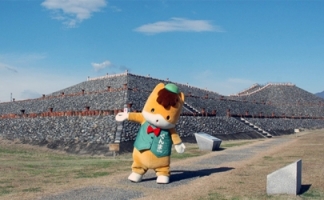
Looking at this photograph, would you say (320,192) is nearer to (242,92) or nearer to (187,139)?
(187,139)

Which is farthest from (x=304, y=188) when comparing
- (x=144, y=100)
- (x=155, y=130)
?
(x=144, y=100)

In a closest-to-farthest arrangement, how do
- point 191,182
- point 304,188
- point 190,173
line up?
point 304,188
point 191,182
point 190,173

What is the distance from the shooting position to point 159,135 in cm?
1209

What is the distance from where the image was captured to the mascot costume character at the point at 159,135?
472 inches

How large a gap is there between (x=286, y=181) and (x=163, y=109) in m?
4.03

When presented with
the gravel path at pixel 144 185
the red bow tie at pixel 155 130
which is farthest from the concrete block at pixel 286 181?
the red bow tie at pixel 155 130

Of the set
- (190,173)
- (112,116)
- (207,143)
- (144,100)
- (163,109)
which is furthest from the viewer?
(144,100)

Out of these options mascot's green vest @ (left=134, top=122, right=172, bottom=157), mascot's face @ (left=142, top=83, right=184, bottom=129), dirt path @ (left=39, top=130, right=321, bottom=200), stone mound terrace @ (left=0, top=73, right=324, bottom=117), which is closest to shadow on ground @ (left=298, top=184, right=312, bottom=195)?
dirt path @ (left=39, top=130, right=321, bottom=200)

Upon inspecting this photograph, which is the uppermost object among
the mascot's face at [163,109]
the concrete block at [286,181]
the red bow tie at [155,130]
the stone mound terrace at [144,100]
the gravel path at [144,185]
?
the stone mound terrace at [144,100]

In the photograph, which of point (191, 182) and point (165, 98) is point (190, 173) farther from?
point (165, 98)

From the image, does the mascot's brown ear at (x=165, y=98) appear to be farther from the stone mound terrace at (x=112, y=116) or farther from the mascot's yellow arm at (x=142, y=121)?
the stone mound terrace at (x=112, y=116)

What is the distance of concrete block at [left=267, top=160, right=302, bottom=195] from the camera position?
1015 centimetres

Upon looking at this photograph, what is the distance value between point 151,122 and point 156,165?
133cm

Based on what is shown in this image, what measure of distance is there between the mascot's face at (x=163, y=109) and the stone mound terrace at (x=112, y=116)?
13.3 m
